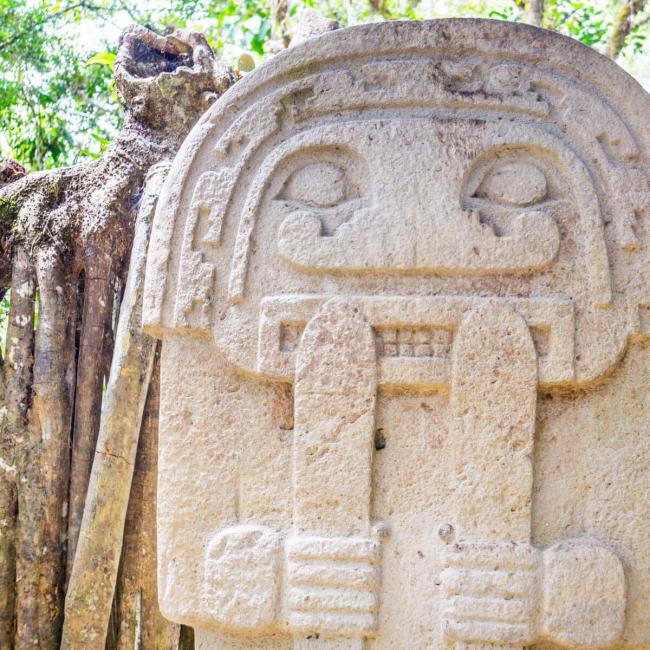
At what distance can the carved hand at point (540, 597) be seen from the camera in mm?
2227

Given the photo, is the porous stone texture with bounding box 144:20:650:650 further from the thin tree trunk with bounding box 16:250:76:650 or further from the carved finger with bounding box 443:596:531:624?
the thin tree trunk with bounding box 16:250:76:650

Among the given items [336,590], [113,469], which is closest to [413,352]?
[336,590]

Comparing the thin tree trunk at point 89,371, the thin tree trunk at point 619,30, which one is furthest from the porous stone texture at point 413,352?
the thin tree trunk at point 619,30

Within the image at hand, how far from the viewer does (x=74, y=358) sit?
10.1 ft

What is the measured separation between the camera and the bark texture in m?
2.87

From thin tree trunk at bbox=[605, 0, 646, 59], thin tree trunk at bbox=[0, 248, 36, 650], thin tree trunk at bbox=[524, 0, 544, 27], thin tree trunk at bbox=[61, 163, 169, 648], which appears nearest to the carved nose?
thin tree trunk at bbox=[61, 163, 169, 648]

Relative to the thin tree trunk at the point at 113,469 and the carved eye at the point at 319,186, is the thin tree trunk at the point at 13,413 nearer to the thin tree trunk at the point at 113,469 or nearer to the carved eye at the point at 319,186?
the thin tree trunk at the point at 113,469

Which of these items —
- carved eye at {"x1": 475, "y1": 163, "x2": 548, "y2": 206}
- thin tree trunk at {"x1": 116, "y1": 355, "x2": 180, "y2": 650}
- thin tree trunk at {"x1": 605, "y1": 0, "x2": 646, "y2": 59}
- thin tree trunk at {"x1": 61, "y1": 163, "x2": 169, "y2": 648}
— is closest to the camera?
carved eye at {"x1": 475, "y1": 163, "x2": 548, "y2": 206}

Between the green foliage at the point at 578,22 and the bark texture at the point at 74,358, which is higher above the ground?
the green foliage at the point at 578,22

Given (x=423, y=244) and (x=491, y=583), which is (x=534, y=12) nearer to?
(x=423, y=244)

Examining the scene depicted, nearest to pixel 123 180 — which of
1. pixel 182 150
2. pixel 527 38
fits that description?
pixel 182 150

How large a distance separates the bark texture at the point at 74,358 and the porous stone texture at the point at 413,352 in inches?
20.4

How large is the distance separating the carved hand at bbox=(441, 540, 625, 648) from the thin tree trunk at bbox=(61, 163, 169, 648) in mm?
1255

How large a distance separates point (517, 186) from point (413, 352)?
58 centimetres
